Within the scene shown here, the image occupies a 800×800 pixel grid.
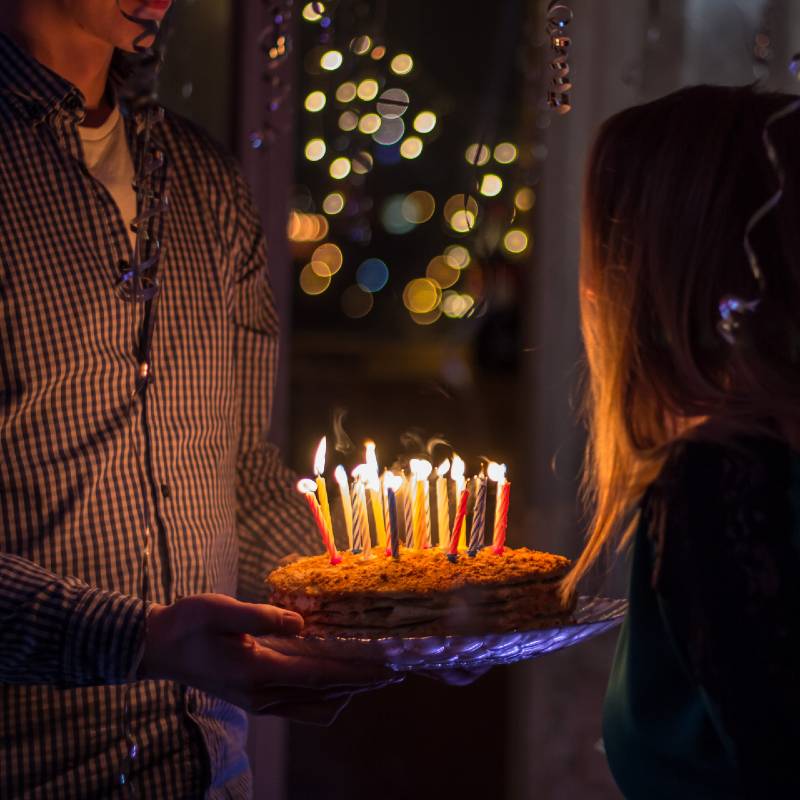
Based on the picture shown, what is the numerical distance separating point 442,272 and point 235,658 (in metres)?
2.69

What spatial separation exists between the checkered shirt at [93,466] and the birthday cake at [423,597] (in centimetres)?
18

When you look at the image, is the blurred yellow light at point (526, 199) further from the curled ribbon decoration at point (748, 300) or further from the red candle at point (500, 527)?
the curled ribbon decoration at point (748, 300)

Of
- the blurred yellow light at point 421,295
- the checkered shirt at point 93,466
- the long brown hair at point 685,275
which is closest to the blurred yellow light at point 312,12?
the checkered shirt at point 93,466

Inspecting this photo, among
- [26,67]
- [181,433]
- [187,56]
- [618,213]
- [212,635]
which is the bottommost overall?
[212,635]

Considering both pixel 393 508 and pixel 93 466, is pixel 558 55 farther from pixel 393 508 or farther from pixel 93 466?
pixel 93 466

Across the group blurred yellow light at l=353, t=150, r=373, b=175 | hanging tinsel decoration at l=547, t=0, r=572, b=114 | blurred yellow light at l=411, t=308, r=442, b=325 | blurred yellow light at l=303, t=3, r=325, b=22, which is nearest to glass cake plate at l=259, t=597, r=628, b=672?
hanging tinsel decoration at l=547, t=0, r=572, b=114

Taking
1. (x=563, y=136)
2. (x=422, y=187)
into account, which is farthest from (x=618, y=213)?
(x=563, y=136)

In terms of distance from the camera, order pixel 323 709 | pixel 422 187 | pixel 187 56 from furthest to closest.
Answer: pixel 422 187
pixel 187 56
pixel 323 709

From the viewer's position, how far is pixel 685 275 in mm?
1021

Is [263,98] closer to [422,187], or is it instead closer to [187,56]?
[187,56]

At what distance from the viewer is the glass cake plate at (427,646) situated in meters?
1.08

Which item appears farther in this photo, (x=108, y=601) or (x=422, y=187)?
(x=422, y=187)

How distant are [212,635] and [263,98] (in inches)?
53.1

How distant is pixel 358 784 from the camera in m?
3.37
